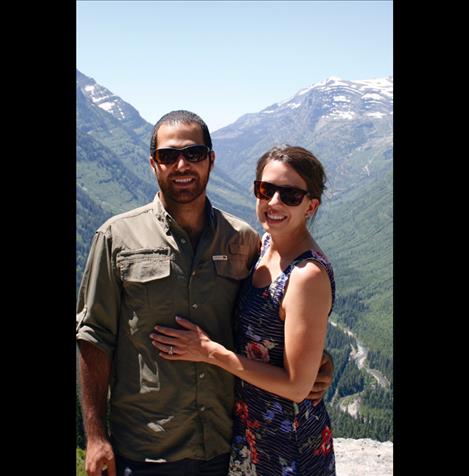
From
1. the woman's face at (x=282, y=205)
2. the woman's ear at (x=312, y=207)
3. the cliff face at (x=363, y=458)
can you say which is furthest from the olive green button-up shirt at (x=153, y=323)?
the cliff face at (x=363, y=458)

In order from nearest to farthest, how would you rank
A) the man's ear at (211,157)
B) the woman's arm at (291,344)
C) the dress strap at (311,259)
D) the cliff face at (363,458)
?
1. the woman's arm at (291,344)
2. the dress strap at (311,259)
3. the man's ear at (211,157)
4. the cliff face at (363,458)

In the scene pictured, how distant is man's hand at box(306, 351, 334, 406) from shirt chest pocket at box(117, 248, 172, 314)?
3.90 ft

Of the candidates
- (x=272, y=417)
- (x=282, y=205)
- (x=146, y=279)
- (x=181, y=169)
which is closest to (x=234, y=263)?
(x=282, y=205)

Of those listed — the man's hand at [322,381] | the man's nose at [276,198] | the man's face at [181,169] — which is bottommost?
the man's hand at [322,381]

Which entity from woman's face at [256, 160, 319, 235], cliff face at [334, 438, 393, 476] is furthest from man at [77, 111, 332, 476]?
cliff face at [334, 438, 393, 476]

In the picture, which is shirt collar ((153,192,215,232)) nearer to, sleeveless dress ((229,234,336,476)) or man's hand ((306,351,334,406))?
sleeveless dress ((229,234,336,476))

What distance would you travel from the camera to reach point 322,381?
4387mm

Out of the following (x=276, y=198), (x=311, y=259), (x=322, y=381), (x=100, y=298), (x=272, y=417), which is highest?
(x=276, y=198)

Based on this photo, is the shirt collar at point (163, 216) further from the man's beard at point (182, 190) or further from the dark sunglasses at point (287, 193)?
the dark sunglasses at point (287, 193)

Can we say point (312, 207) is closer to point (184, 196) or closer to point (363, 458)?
→ point (184, 196)

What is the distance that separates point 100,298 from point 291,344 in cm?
132

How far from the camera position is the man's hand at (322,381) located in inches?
167
